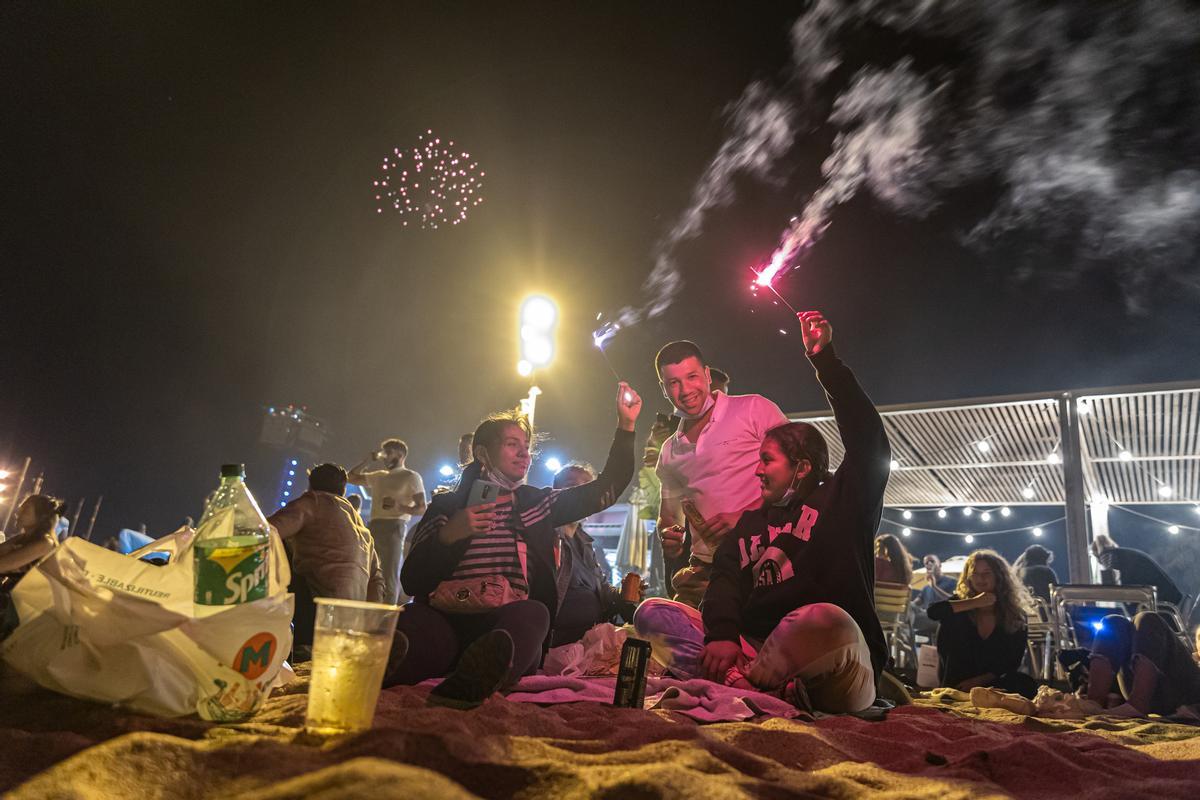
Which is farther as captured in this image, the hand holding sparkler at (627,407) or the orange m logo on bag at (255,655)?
the hand holding sparkler at (627,407)

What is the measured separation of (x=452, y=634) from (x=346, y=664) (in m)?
1.26

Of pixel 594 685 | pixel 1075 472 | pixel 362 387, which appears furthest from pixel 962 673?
pixel 362 387

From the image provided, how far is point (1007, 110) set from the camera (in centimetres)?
622

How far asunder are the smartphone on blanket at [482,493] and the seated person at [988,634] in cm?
402

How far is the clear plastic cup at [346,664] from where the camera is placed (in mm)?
1564

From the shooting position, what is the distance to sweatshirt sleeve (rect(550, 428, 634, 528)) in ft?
10.6

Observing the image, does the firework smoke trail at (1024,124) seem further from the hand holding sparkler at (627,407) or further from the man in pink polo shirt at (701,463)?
the hand holding sparkler at (627,407)

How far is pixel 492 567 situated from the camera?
2.86m

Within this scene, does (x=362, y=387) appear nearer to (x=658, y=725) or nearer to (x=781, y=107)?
(x=781, y=107)

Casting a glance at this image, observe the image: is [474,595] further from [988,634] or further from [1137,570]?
[1137,570]

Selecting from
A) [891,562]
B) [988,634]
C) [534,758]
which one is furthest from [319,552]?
[891,562]

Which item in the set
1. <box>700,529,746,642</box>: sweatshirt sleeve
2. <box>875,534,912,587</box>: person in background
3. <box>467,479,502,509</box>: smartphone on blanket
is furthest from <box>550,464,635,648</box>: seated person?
<box>875,534,912,587</box>: person in background

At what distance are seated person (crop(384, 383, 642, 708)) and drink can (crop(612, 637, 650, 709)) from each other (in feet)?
1.32

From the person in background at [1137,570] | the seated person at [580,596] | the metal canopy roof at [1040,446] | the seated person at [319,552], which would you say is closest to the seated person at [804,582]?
the seated person at [580,596]
